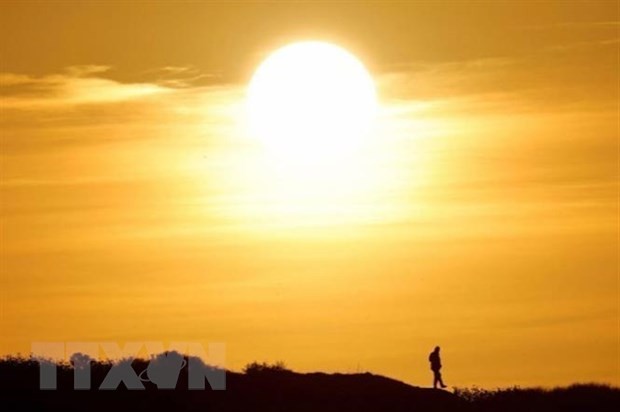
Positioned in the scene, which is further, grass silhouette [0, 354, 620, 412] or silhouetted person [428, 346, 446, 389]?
silhouetted person [428, 346, 446, 389]

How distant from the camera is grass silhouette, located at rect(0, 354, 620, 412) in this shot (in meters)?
82.7

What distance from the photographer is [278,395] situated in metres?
85.1

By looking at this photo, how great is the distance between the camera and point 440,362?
91.0 meters

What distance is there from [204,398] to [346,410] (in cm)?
468

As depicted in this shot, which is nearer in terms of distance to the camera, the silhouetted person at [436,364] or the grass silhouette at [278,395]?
the grass silhouette at [278,395]

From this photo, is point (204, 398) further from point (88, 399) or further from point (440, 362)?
point (440, 362)

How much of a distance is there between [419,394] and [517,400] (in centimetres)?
428

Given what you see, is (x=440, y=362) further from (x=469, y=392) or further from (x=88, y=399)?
(x=88, y=399)

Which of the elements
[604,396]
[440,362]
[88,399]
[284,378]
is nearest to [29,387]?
[88,399]

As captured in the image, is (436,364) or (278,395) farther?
(436,364)

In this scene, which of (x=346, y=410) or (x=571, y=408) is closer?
(x=346, y=410)

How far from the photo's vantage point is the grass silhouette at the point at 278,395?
3255 inches

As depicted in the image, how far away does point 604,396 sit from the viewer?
91375 millimetres

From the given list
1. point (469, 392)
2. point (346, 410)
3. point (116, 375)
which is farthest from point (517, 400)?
point (116, 375)
